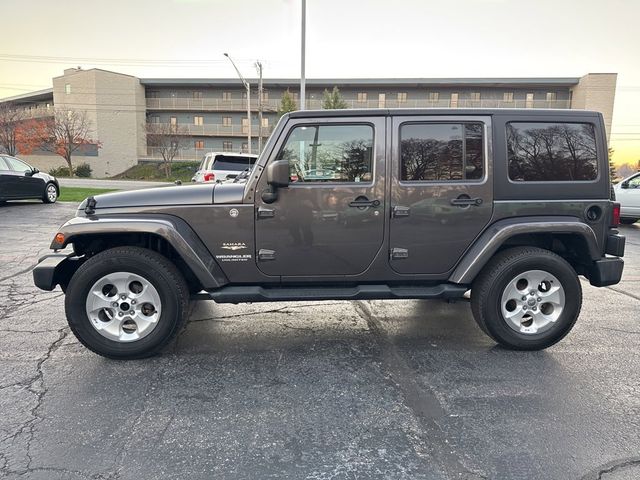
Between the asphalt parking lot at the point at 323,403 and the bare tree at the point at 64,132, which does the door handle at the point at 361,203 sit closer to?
the asphalt parking lot at the point at 323,403

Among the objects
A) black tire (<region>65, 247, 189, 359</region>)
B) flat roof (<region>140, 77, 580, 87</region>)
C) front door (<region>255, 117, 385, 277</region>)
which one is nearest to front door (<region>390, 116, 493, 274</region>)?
front door (<region>255, 117, 385, 277</region>)

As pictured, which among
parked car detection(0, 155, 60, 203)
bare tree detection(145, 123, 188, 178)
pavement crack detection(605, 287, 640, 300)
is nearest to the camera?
pavement crack detection(605, 287, 640, 300)

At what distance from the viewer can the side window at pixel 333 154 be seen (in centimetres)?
377

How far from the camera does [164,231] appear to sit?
11.5ft

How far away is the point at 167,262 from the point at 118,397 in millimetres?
1101

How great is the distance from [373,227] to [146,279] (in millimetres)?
1957

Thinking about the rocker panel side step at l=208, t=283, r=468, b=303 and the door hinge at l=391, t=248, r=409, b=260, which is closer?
the rocker panel side step at l=208, t=283, r=468, b=303

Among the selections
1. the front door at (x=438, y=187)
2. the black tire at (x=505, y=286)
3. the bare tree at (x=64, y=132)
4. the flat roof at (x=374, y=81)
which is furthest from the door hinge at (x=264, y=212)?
the bare tree at (x=64, y=132)

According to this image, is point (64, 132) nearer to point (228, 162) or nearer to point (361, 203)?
point (228, 162)

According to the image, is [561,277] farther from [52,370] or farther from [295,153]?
[52,370]

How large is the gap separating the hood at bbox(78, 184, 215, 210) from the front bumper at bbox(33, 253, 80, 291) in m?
0.47

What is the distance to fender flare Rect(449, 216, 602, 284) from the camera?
3.73 meters

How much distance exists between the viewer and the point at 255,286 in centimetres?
386

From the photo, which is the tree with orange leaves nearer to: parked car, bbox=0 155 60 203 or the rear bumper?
parked car, bbox=0 155 60 203
